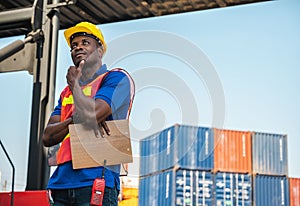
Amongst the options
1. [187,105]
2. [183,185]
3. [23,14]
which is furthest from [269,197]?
[187,105]

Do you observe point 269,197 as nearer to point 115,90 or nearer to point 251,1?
point 251,1

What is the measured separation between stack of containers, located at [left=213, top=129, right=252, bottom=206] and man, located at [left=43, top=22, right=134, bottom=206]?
19.9 m

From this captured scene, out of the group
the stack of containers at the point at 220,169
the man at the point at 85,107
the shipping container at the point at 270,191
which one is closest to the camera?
the man at the point at 85,107

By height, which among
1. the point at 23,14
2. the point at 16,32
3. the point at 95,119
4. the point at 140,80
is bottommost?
the point at 95,119

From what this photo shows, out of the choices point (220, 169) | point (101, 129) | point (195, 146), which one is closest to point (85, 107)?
point (101, 129)

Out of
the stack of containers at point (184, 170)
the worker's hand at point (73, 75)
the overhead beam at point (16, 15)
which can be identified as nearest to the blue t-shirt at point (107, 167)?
the worker's hand at point (73, 75)

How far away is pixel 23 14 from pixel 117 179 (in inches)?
161

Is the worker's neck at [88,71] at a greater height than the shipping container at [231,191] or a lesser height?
lesser

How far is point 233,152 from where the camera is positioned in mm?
23953

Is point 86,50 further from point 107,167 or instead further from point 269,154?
point 269,154

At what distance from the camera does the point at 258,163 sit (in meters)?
23.8

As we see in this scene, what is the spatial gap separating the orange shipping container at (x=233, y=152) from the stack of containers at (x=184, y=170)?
360 mm

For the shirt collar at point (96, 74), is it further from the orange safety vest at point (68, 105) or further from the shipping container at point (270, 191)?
the shipping container at point (270, 191)

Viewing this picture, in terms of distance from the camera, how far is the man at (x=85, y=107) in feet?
8.54
